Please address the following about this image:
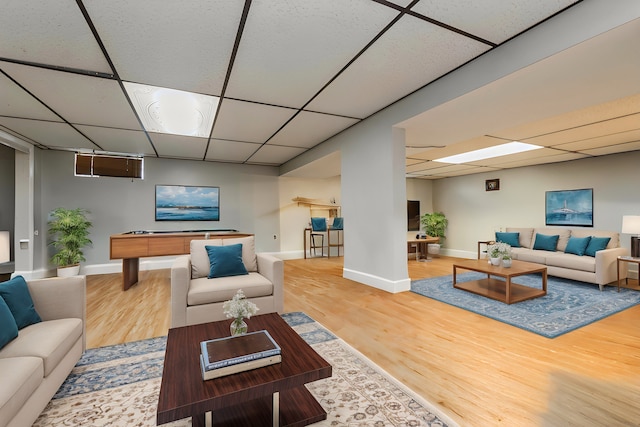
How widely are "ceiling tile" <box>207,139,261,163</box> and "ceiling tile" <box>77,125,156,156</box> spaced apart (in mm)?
1139

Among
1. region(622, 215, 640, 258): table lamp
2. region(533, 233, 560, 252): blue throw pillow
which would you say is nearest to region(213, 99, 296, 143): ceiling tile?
region(533, 233, 560, 252): blue throw pillow

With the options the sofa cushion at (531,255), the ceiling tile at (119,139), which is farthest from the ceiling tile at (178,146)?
the sofa cushion at (531,255)

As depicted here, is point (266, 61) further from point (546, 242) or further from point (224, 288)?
point (546, 242)

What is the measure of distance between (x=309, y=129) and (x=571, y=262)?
190 inches

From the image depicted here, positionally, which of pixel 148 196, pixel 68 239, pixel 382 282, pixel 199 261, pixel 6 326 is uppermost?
pixel 148 196

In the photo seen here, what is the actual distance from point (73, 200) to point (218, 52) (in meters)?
5.47

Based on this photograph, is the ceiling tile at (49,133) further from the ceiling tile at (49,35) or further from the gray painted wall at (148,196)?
the ceiling tile at (49,35)

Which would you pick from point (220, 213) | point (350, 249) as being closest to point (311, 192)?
Answer: point (220, 213)

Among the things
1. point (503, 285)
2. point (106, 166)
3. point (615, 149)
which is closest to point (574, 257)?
point (503, 285)

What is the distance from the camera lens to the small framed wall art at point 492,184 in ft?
24.1

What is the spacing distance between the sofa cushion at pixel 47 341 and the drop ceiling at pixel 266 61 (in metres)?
2.13

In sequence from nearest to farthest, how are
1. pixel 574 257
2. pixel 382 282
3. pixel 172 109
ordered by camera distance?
pixel 172 109, pixel 382 282, pixel 574 257

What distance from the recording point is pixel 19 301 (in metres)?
1.88

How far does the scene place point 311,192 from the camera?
8320mm
